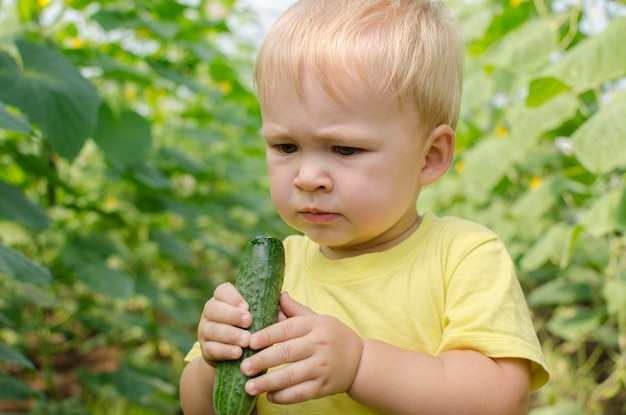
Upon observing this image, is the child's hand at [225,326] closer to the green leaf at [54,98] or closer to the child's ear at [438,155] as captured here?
the child's ear at [438,155]

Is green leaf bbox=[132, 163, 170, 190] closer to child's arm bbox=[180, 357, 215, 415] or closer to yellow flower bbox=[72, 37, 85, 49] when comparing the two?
yellow flower bbox=[72, 37, 85, 49]

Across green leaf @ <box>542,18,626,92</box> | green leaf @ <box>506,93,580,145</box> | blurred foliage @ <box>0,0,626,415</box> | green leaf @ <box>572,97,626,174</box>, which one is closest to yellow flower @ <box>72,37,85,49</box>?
blurred foliage @ <box>0,0,626,415</box>

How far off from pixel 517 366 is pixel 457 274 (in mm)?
179

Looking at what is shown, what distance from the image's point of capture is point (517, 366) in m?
1.32

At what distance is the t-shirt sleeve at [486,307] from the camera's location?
4.24ft

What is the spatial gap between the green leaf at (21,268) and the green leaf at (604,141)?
153 centimetres

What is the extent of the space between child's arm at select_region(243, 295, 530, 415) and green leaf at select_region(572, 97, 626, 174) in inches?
45.2

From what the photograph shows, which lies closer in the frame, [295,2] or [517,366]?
[517,366]

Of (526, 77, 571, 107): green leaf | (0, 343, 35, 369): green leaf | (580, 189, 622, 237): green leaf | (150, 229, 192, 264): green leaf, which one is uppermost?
(526, 77, 571, 107): green leaf

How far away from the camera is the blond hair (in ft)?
4.37

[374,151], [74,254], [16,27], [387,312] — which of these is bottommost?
[74,254]

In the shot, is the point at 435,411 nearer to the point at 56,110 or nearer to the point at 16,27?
the point at 56,110

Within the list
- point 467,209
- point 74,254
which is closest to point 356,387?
point 74,254

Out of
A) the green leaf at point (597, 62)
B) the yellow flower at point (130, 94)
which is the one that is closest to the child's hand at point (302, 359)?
the green leaf at point (597, 62)
